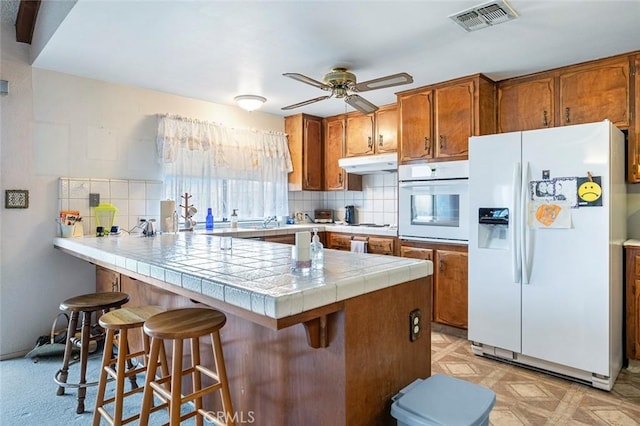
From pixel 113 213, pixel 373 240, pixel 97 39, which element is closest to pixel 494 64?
pixel 373 240

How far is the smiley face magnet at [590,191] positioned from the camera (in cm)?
237

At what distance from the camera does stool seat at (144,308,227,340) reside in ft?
4.76

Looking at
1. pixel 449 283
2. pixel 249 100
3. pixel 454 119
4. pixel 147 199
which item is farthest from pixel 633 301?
pixel 147 199

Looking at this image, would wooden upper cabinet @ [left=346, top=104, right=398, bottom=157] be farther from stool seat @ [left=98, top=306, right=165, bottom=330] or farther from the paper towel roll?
stool seat @ [left=98, top=306, right=165, bottom=330]

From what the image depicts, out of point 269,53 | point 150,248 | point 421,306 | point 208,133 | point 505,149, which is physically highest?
point 269,53

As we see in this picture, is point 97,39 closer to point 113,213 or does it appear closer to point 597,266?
point 113,213

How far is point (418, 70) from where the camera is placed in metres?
3.17

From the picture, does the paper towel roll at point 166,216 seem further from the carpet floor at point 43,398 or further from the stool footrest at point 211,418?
the stool footrest at point 211,418

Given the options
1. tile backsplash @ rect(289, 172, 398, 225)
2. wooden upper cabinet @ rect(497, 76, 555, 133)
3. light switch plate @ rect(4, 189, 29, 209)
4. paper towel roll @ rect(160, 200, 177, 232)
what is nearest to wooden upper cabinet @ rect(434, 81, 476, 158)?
wooden upper cabinet @ rect(497, 76, 555, 133)

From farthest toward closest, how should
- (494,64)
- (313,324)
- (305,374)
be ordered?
(494,64) → (305,374) → (313,324)

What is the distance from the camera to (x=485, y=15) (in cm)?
222

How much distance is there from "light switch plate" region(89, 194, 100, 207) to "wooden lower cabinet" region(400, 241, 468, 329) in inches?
117

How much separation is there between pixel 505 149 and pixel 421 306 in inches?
64.1

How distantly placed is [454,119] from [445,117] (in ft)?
0.31
